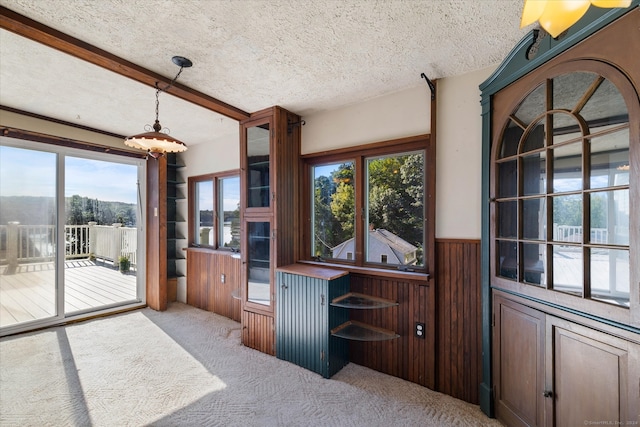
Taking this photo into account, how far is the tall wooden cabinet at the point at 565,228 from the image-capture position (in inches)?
50.0

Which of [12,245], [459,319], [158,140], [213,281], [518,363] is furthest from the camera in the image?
[213,281]

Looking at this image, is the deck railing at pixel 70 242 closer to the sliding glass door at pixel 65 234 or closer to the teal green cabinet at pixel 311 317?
the sliding glass door at pixel 65 234

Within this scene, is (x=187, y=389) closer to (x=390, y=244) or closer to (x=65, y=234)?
(x=390, y=244)

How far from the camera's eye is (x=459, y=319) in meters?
2.23

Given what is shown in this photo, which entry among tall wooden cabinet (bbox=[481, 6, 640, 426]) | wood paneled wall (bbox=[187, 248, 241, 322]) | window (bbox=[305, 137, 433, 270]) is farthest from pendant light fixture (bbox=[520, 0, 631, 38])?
wood paneled wall (bbox=[187, 248, 241, 322])

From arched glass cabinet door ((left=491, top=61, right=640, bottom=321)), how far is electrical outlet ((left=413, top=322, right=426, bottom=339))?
756 mm

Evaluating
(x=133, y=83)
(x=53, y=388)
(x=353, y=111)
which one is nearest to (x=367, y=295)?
(x=353, y=111)

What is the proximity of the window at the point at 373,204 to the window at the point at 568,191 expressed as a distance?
2.00ft

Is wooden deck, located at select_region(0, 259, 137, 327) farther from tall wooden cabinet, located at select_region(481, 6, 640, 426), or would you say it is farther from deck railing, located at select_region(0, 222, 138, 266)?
tall wooden cabinet, located at select_region(481, 6, 640, 426)

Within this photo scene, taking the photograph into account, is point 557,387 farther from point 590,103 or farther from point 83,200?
point 83,200

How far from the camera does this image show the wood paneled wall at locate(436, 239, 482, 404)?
2.16 metres

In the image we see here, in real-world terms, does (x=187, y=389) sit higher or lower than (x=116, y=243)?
lower

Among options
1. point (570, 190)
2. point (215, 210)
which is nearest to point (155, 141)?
point (215, 210)

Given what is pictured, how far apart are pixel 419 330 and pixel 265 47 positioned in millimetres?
2595
